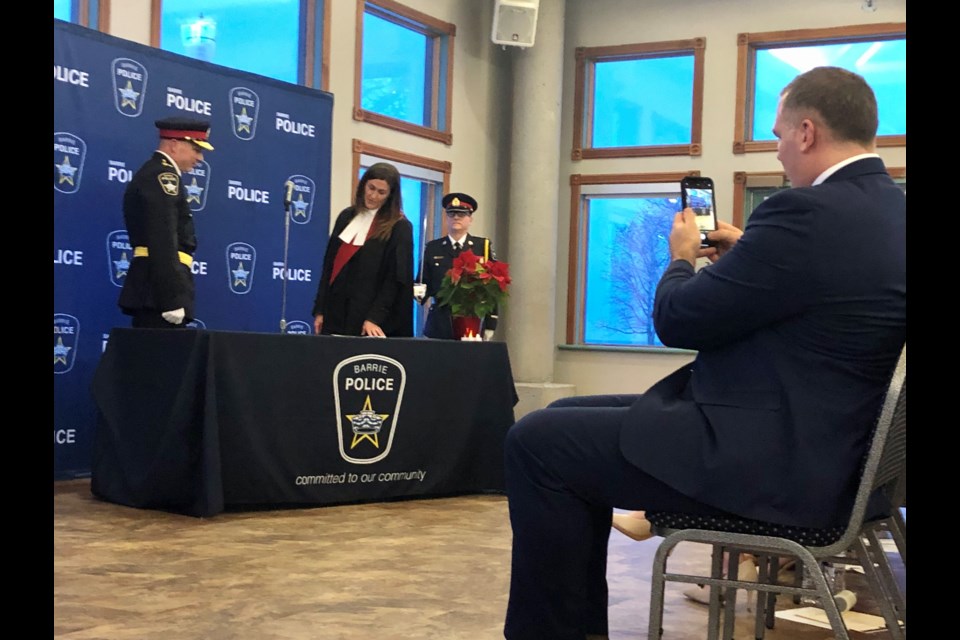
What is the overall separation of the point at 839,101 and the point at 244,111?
488cm

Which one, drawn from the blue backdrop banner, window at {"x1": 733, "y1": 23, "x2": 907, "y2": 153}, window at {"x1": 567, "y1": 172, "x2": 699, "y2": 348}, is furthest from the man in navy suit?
window at {"x1": 567, "y1": 172, "x2": 699, "y2": 348}

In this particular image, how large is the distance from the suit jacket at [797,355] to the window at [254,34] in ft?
17.7

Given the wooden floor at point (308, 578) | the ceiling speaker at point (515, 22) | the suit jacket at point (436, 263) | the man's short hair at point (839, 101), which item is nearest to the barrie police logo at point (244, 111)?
the suit jacket at point (436, 263)

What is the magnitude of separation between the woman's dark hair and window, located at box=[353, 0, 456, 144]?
9.10 ft

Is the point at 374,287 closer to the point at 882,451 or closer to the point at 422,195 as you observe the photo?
the point at 422,195

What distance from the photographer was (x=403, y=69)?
8.76 meters

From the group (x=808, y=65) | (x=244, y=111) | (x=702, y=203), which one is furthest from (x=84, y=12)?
(x=808, y=65)

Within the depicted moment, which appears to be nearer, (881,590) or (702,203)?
(881,590)

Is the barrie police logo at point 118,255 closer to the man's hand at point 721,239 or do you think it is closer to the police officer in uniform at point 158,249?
the police officer in uniform at point 158,249

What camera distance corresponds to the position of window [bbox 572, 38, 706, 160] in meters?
9.27

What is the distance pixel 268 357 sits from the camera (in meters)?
4.36

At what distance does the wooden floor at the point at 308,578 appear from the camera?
2.64 metres

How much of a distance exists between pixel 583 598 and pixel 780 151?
87 centimetres
